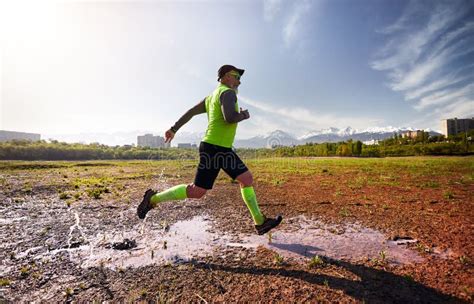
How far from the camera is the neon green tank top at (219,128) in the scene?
12.1 ft

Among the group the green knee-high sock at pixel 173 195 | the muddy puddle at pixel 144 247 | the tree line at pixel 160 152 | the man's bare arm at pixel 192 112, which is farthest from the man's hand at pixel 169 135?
the tree line at pixel 160 152

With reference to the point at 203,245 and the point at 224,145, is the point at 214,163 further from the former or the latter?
the point at 203,245

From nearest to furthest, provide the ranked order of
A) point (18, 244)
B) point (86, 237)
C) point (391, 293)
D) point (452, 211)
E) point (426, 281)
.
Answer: point (391, 293), point (426, 281), point (18, 244), point (86, 237), point (452, 211)

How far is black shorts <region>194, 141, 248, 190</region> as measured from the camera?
3.67 meters

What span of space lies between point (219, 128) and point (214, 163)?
1.69ft

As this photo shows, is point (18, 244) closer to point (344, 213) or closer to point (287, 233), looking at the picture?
point (287, 233)

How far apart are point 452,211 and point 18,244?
8604mm

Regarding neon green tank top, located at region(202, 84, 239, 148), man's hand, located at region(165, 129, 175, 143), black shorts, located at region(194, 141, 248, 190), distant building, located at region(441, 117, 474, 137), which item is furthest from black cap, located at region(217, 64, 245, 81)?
distant building, located at region(441, 117, 474, 137)

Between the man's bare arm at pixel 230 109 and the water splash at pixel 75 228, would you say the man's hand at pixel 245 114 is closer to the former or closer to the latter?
the man's bare arm at pixel 230 109

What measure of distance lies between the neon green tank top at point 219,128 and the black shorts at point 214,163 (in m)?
0.08

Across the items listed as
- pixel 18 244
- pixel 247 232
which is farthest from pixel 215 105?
pixel 18 244

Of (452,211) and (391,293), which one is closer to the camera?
(391,293)

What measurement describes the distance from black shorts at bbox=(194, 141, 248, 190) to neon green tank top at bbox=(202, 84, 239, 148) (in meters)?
0.08

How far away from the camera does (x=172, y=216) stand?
6027mm
